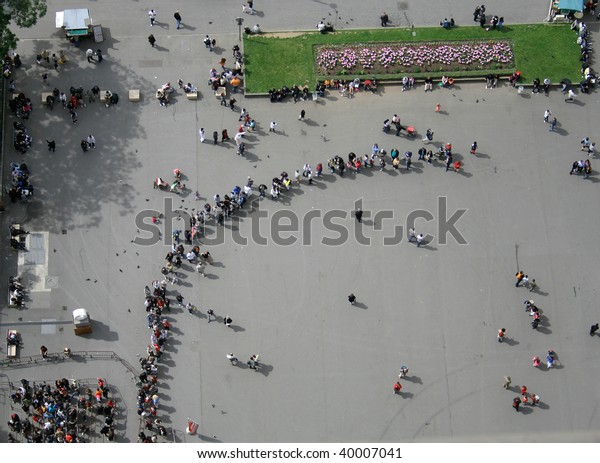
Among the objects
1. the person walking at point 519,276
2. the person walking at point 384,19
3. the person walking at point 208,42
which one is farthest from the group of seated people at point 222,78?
the person walking at point 519,276

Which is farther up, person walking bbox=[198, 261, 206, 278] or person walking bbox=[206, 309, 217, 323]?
person walking bbox=[198, 261, 206, 278]

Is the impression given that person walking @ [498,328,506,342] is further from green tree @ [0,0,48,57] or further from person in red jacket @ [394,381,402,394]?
green tree @ [0,0,48,57]

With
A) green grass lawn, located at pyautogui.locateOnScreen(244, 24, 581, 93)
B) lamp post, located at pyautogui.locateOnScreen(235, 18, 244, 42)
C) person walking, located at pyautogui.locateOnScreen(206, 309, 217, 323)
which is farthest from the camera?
lamp post, located at pyautogui.locateOnScreen(235, 18, 244, 42)

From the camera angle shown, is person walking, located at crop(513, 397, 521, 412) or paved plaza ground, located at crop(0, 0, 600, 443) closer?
person walking, located at crop(513, 397, 521, 412)

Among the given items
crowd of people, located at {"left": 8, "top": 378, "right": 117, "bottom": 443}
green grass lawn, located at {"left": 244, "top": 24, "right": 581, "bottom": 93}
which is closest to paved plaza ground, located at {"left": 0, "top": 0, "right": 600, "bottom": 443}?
crowd of people, located at {"left": 8, "top": 378, "right": 117, "bottom": 443}

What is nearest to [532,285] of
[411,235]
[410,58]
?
[411,235]

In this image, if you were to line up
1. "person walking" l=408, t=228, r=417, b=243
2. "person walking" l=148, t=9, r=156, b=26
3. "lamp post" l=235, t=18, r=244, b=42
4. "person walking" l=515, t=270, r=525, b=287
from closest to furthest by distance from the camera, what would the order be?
"person walking" l=515, t=270, r=525, b=287 < "person walking" l=408, t=228, r=417, b=243 < "person walking" l=148, t=9, r=156, b=26 < "lamp post" l=235, t=18, r=244, b=42

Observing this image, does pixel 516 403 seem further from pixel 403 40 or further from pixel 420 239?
pixel 403 40
